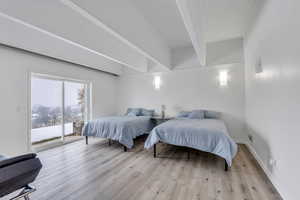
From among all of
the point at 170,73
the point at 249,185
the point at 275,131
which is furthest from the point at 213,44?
the point at 249,185

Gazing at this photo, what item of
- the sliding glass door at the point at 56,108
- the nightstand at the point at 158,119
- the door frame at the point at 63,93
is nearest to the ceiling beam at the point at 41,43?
the door frame at the point at 63,93

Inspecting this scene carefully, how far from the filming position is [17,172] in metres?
1.06

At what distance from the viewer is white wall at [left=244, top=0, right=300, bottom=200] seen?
59.4 inches

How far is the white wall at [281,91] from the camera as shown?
4.95 feet

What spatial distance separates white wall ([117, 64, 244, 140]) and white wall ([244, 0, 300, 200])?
1832 mm

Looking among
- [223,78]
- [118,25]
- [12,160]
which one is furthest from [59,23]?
[223,78]

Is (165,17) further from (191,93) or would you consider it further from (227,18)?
(191,93)

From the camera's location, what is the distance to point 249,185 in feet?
7.09

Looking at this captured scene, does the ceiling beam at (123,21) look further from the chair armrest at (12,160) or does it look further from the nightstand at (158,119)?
the nightstand at (158,119)

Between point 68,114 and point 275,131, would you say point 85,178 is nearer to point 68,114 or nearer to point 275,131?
point 68,114

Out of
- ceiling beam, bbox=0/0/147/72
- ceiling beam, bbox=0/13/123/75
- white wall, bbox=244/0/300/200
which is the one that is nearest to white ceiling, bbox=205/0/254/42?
white wall, bbox=244/0/300/200

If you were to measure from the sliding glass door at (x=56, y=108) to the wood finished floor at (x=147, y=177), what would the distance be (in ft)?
2.30

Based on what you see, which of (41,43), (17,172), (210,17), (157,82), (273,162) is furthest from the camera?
(157,82)

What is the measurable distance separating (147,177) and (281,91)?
7.66 ft
